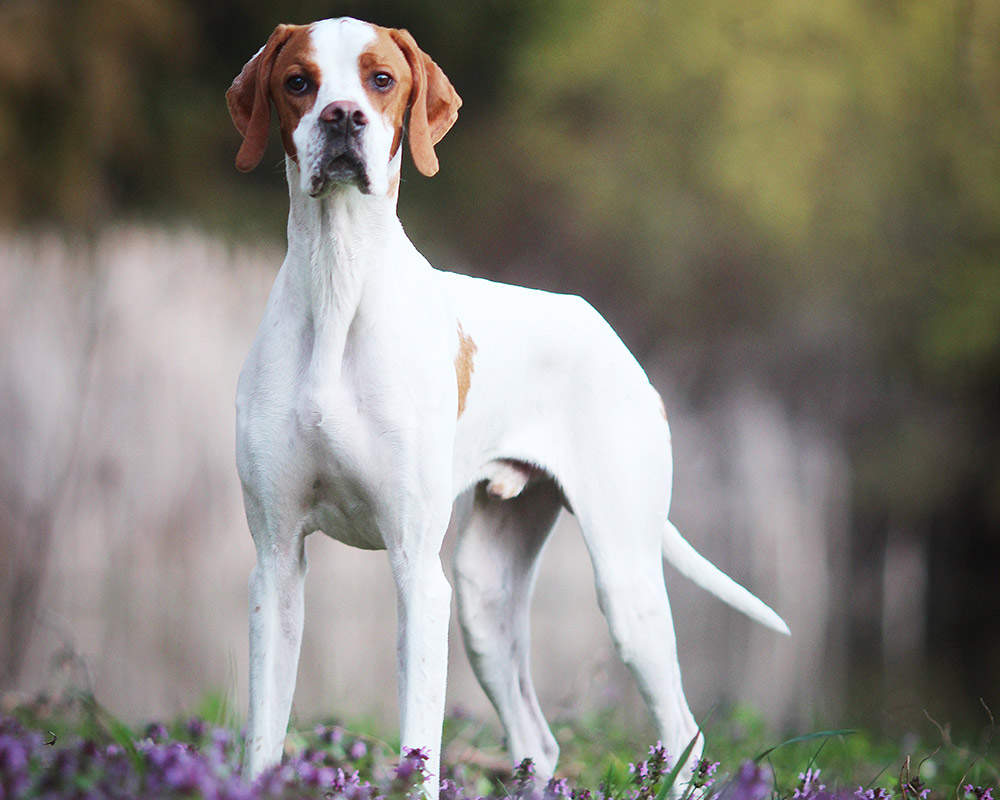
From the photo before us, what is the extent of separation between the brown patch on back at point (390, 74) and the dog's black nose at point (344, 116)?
0.09 meters

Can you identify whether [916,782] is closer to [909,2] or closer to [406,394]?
[406,394]

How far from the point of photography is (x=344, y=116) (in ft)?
5.94

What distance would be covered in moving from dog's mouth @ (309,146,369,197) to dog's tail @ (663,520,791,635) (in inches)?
48.0

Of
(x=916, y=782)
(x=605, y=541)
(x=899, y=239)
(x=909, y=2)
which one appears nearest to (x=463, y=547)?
(x=605, y=541)

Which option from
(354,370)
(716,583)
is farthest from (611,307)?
(354,370)

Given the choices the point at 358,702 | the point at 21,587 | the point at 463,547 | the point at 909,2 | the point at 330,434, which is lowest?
the point at 358,702

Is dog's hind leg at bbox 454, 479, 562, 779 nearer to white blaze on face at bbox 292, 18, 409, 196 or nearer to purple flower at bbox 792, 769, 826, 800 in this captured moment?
purple flower at bbox 792, 769, 826, 800

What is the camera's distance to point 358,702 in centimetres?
450

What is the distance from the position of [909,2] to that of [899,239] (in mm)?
1098

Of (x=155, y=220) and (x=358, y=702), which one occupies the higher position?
(x=155, y=220)

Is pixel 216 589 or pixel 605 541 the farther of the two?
pixel 216 589

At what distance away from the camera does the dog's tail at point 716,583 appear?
2596 millimetres

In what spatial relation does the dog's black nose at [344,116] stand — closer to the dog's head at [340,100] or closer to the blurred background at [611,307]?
the dog's head at [340,100]

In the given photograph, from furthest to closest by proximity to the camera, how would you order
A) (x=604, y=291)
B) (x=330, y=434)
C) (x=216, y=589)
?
(x=604, y=291) < (x=216, y=589) < (x=330, y=434)
